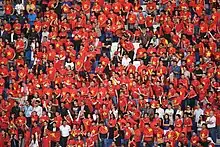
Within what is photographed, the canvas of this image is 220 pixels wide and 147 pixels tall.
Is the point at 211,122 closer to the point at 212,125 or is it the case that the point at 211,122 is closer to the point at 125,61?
the point at 212,125

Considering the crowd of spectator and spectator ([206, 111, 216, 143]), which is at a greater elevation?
the crowd of spectator

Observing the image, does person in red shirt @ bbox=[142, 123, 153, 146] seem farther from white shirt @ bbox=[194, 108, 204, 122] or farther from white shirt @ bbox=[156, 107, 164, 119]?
white shirt @ bbox=[194, 108, 204, 122]

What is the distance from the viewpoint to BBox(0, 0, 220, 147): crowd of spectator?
19.8 meters

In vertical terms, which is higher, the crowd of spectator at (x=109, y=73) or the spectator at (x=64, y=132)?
the crowd of spectator at (x=109, y=73)

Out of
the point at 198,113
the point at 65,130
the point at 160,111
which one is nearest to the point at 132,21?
the point at 160,111

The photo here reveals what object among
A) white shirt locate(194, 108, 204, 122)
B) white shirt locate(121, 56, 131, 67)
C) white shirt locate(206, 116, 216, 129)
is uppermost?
white shirt locate(121, 56, 131, 67)

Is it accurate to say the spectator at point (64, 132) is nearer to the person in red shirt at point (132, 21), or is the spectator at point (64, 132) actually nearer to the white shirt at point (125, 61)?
the white shirt at point (125, 61)

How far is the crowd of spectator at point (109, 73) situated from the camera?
65.1ft

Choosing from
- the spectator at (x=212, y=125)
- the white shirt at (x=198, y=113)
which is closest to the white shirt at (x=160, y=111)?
the white shirt at (x=198, y=113)

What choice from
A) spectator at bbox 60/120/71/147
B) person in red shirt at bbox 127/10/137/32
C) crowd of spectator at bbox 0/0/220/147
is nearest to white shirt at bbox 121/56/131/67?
crowd of spectator at bbox 0/0/220/147

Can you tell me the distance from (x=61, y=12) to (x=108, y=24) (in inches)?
74.3

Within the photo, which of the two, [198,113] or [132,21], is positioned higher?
[132,21]

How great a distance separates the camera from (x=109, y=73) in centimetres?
2130

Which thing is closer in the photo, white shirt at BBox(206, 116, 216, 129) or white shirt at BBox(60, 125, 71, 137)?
white shirt at BBox(206, 116, 216, 129)
